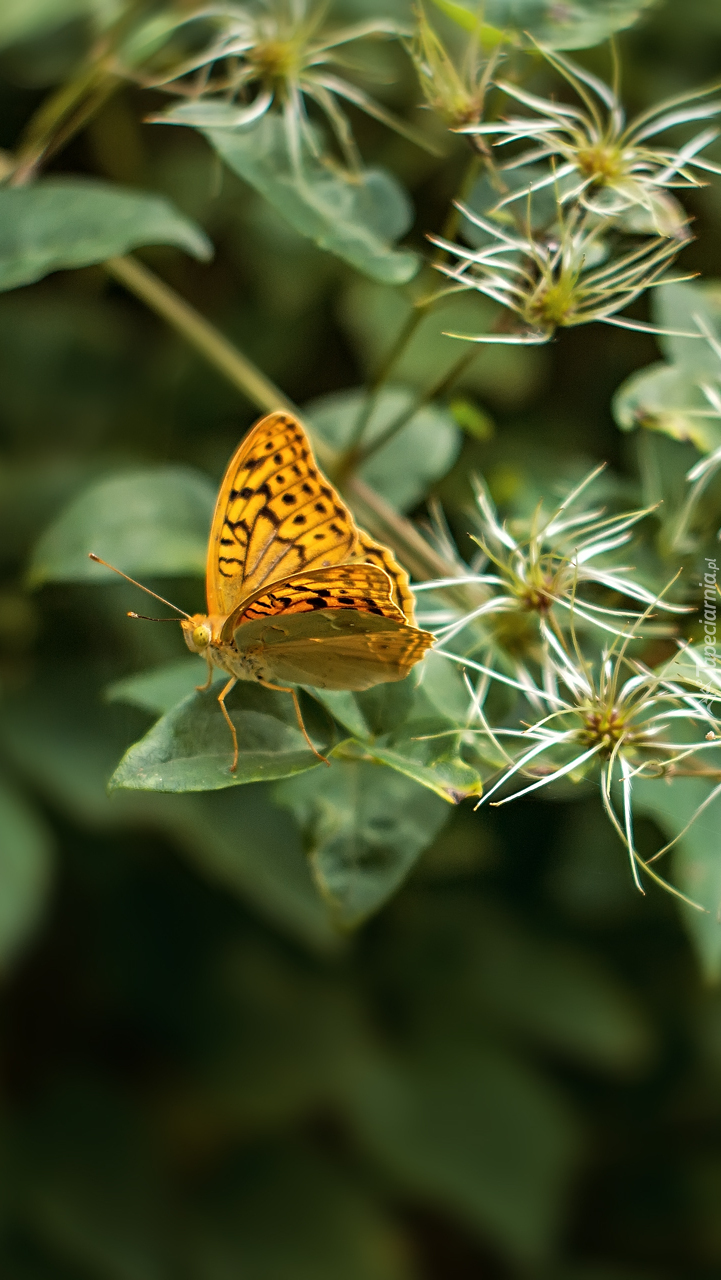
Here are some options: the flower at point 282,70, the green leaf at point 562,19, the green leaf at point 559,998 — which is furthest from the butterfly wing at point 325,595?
the green leaf at point 559,998

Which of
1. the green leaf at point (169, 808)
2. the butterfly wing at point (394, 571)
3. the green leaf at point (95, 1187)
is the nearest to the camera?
the butterfly wing at point (394, 571)

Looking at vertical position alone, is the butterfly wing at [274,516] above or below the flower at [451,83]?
below

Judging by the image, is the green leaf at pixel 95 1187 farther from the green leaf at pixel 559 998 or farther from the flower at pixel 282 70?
the flower at pixel 282 70

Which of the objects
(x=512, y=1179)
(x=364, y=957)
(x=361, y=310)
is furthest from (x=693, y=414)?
(x=512, y=1179)

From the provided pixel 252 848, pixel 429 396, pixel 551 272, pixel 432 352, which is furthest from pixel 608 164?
pixel 252 848

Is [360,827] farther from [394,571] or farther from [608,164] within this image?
[608,164]
